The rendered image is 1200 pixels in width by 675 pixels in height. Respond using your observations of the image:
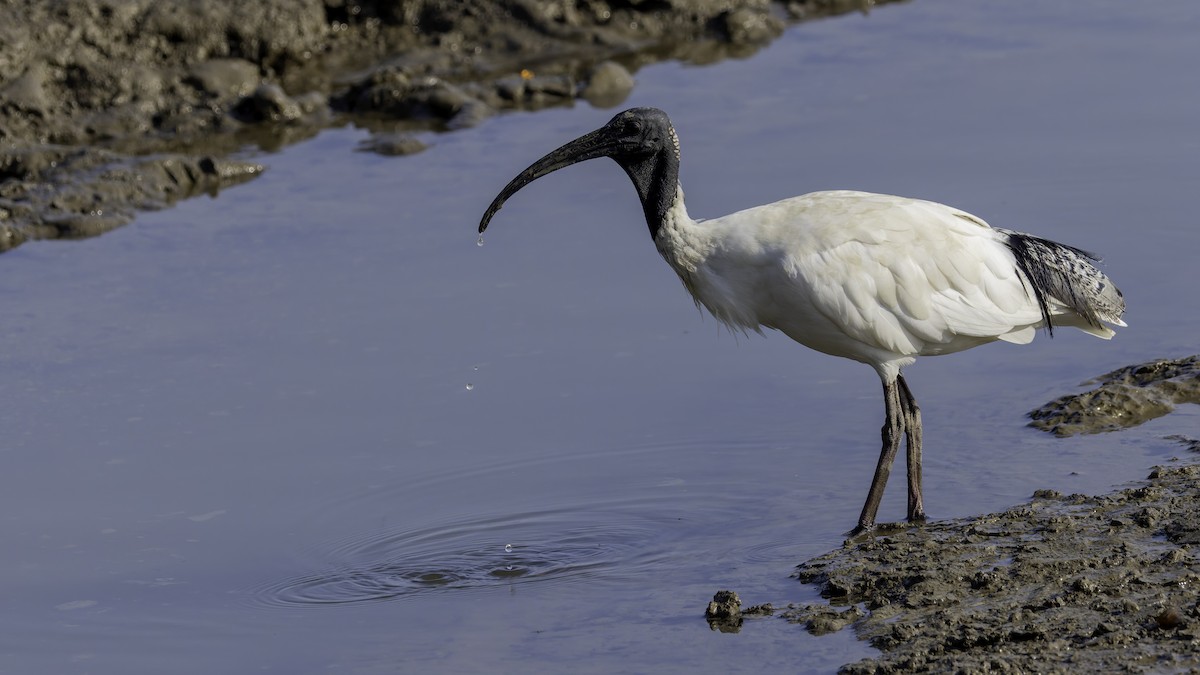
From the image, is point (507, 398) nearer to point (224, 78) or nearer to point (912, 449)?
point (912, 449)

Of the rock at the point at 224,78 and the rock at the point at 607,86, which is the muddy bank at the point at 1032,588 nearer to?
the rock at the point at 607,86

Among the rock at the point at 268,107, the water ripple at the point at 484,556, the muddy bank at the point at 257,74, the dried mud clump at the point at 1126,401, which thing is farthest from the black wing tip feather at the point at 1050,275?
the rock at the point at 268,107

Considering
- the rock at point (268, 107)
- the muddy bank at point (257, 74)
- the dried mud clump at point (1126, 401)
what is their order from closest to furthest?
the dried mud clump at point (1126, 401) → the muddy bank at point (257, 74) → the rock at point (268, 107)

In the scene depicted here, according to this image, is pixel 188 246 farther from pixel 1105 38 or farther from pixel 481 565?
pixel 1105 38

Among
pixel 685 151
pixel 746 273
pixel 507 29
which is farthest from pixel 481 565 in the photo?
pixel 507 29

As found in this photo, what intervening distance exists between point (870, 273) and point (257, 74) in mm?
8977

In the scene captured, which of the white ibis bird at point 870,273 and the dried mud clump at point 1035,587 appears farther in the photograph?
the white ibis bird at point 870,273

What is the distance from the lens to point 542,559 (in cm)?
839

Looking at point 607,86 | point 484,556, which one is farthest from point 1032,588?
point 607,86

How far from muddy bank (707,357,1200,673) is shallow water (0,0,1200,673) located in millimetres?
242

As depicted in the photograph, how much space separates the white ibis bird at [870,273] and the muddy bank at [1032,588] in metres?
0.69

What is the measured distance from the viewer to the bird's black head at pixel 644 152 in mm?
8680

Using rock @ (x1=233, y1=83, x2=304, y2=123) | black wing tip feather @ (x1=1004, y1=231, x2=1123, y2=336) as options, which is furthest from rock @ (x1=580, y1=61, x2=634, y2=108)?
black wing tip feather @ (x1=1004, y1=231, x2=1123, y2=336)

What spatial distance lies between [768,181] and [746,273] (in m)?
4.46
